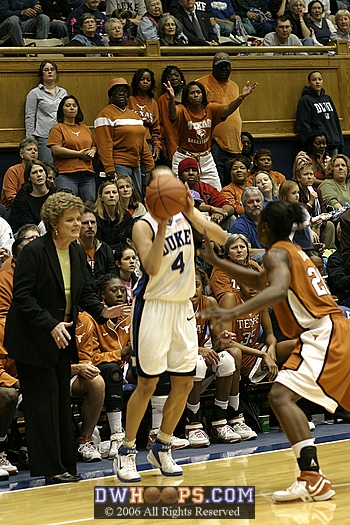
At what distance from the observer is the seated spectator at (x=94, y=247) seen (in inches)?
341

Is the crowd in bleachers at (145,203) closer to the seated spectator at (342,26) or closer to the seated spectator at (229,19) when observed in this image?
the seated spectator at (229,19)

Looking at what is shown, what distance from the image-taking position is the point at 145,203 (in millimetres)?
6551

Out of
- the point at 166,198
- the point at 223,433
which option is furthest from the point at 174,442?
the point at 166,198

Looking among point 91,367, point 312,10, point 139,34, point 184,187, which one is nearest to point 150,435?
point 91,367

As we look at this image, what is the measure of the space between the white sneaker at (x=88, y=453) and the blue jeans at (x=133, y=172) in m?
4.32

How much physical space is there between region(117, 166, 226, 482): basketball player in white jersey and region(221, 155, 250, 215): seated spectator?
474cm

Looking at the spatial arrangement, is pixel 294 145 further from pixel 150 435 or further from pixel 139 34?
pixel 150 435

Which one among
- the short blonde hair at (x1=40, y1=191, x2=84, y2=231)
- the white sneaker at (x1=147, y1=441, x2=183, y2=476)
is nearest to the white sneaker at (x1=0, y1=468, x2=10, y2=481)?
the white sneaker at (x1=147, y1=441, x2=183, y2=476)

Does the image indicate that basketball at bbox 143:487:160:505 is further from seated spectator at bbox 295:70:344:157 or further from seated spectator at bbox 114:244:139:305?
seated spectator at bbox 295:70:344:157

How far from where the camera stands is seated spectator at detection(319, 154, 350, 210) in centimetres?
1136

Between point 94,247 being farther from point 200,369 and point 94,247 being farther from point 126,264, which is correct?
point 200,369

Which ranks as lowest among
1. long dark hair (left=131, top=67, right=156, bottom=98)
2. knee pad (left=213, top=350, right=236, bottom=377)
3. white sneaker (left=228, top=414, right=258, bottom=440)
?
white sneaker (left=228, top=414, right=258, bottom=440)

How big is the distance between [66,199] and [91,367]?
4.79 ft

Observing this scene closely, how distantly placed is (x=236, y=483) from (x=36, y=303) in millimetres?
1723
